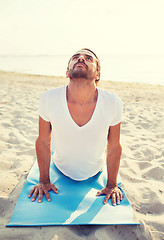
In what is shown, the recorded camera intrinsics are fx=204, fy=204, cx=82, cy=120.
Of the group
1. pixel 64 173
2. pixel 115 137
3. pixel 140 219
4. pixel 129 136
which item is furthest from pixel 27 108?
pixel 140 219

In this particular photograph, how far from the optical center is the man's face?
183cm

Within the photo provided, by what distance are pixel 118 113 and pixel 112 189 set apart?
79 cm

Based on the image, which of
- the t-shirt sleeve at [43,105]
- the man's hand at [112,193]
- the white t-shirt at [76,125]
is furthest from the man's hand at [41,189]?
the t-shirt sleeve at [43,105]

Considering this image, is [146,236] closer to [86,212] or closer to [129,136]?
[86,212]

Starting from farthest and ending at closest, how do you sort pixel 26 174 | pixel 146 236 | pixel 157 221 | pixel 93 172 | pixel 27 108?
pixel 27 108, pixel 26 174, pixel 93 172, pixel 157 221, pixel 146 236

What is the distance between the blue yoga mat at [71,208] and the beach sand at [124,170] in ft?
0.18

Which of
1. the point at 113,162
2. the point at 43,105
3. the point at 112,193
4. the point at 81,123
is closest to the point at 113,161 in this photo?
the point at 113,162

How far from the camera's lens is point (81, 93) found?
192 centimetres

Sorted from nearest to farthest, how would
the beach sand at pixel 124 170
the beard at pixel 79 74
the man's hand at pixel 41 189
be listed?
the beach sand at pixel 124 170 → the beard at pixel 79 74 → the man's hand at pixel 41 189

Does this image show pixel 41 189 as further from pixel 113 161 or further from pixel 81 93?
pixel 81 93

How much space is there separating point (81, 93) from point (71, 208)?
42.2 inches

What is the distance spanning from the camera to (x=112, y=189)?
2084 mm

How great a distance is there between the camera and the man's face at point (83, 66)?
1.83m

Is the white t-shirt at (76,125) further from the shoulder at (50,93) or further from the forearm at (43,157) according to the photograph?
the forearm at (43,157)
